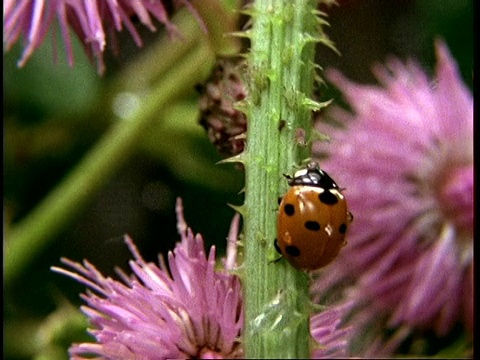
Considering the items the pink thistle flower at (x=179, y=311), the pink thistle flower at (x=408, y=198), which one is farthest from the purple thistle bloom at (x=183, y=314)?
the pink thistle flower at (x=408, y=198)

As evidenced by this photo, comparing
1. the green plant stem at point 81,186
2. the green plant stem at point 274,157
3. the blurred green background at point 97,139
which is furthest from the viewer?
the green plant stem at point 81,186

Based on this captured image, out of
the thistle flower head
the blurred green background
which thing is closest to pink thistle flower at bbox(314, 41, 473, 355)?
the blurred green background

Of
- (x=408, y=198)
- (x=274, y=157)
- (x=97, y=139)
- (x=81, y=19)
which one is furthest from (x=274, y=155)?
(x=97, y=139)

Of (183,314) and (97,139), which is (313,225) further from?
(97,139)

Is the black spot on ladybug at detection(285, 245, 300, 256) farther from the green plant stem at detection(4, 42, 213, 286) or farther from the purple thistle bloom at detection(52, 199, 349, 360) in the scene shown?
the green plant stem at detection(4, 42, 213, 286)

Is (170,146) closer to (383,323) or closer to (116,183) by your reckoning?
(116,183)

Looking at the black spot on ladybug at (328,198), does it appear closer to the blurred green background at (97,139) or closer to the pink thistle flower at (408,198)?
the blurred green background at (97,139)
